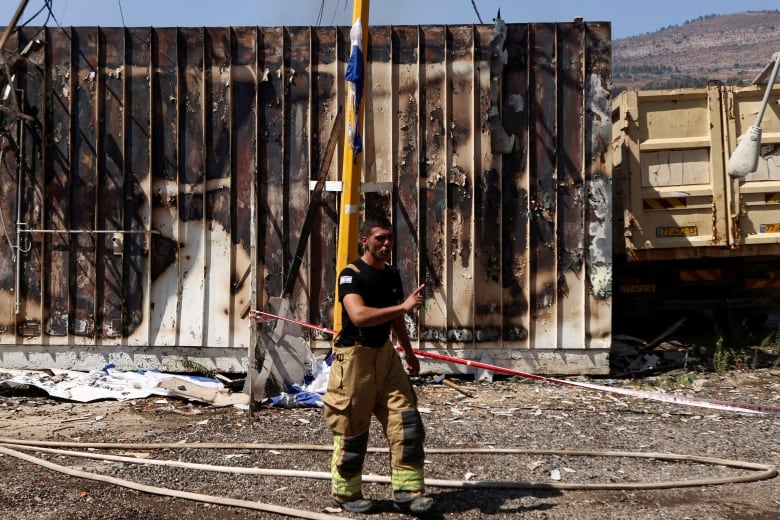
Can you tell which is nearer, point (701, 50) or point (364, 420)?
point (364, 420)

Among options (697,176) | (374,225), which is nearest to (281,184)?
(374,225)

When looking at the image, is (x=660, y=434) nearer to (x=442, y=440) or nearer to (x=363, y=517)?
(x=442, y=440)

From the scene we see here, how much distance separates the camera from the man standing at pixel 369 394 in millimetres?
4355

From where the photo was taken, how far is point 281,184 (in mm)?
8398

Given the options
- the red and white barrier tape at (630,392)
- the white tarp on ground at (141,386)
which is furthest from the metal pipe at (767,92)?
the white tarp on ground at (141,386)

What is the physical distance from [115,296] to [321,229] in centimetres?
228

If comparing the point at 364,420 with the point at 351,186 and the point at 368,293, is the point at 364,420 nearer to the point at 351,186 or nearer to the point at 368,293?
the point at 368,293

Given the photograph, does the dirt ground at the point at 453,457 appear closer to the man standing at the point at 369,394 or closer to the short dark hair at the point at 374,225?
the man standing at the point at 369,394

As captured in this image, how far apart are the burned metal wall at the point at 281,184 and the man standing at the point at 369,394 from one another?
3867mm

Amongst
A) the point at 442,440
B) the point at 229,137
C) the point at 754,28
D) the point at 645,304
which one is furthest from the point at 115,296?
the point at 754,28

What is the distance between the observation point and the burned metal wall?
328 inches

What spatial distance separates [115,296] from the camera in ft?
27.7

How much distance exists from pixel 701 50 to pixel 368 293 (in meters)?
143

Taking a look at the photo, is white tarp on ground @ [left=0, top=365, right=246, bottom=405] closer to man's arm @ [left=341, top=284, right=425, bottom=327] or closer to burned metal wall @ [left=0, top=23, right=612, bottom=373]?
burned metal wall @ [left=0, top=23, right=612, bottom=373]
